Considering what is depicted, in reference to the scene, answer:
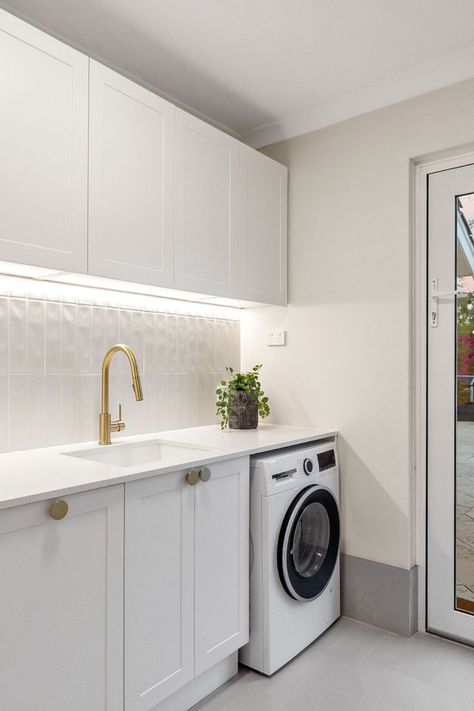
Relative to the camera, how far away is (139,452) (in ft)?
7.26

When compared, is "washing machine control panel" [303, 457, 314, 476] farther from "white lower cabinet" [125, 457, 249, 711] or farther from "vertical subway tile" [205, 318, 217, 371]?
"vertical subway tile" [205, 318, 217, 371]

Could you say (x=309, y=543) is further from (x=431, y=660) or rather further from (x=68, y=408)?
(x=68, y=408)

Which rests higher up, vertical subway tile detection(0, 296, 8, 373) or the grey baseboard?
vertical subway tile detection(0, 296, 8, 373)

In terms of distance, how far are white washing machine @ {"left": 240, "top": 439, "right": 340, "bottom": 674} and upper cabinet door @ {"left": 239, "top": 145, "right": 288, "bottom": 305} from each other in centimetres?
84

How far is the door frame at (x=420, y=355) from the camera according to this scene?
94.0 inches

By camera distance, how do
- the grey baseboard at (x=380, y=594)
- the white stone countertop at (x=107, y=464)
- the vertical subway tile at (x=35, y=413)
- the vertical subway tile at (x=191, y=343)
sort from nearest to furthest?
the white stone countertop at (x=107, y=464) < the vertical subway tile at (x=35, y=413) < the grey baseboard at (x=380, y=594) < the vertical subway tile at (x=191, y=343)

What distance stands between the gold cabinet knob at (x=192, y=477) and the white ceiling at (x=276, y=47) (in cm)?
167

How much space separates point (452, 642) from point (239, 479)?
127 cm

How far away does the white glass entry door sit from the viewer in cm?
228

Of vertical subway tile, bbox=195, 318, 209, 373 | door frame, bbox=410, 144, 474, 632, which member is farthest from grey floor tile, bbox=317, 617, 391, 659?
vertical subway tile, bbox=195, 318, 209, 373

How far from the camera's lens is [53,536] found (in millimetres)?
1351

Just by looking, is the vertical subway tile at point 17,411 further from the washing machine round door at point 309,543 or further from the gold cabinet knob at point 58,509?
the washing machine round door at point 309,543

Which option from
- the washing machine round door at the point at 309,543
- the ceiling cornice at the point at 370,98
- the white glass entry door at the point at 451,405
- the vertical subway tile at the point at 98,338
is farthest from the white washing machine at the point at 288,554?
the ceiling cornice at the point at 370,98

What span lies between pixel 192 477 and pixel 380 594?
4.18ft
